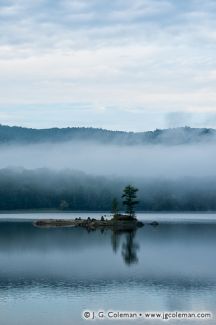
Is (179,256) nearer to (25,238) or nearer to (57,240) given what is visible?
(57,240)

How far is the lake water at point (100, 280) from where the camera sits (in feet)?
271

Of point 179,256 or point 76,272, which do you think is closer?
point 76,272

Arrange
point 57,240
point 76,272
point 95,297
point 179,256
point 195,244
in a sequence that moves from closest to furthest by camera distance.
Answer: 1. point 95,297
2. point 76,272
3. point 179,256
4. point 195,244
5. point 57,240

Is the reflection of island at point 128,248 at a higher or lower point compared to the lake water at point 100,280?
higher

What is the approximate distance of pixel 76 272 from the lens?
114750mm

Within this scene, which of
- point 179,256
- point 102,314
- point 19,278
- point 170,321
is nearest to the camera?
point 170,321

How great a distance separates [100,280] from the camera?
344 ft

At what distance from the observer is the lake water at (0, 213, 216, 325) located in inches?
3255

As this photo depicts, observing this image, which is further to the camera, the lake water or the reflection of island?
the reflection of island

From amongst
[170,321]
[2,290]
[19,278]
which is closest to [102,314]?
[170,321]

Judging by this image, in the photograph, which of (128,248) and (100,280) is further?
(128,248)

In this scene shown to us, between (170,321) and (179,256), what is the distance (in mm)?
65948

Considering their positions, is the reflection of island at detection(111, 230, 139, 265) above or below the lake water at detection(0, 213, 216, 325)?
above

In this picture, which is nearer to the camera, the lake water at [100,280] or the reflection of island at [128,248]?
the lake water at [100,280]
